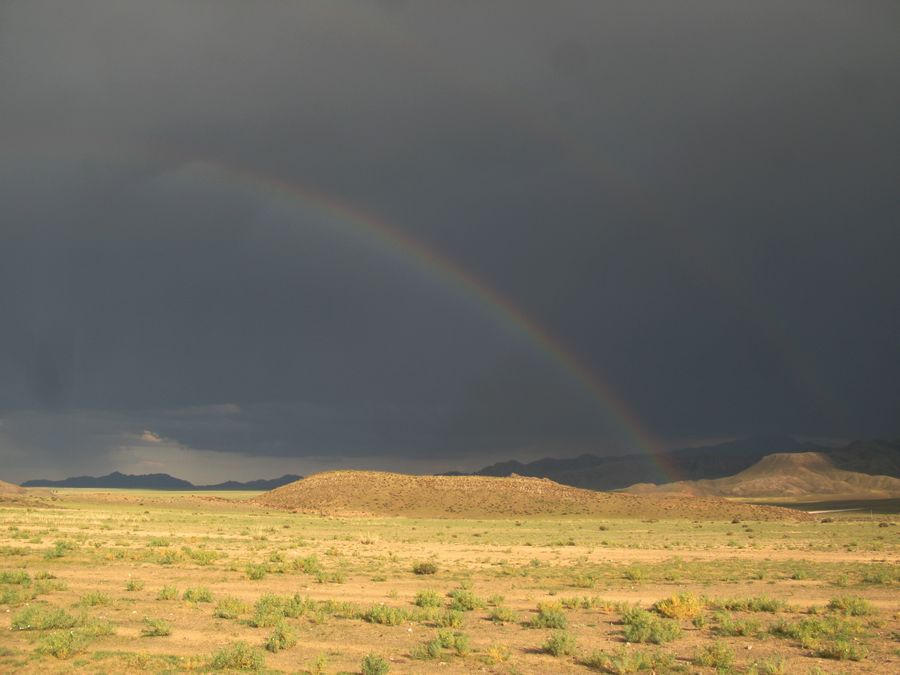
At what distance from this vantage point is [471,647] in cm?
1809

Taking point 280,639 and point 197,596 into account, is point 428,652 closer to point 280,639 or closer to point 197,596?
point 280,639

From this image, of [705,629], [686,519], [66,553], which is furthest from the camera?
[686,519]

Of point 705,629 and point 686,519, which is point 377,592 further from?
point 686,519

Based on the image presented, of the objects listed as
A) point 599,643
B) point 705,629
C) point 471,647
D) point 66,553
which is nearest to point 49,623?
point 471,647

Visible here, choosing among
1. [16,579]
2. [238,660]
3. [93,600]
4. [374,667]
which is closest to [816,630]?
[374,667]

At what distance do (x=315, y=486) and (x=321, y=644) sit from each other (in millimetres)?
121791

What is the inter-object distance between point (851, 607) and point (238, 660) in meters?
17.2

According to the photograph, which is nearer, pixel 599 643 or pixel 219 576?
pixel 599 643

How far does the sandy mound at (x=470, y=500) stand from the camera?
103 metres

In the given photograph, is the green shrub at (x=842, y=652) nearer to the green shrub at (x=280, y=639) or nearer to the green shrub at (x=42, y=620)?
the green shrub at (x=280, y=639)

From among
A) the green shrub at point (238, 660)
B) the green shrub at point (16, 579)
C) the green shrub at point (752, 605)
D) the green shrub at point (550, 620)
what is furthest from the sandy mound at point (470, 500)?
the green shrub at point (238, 660)

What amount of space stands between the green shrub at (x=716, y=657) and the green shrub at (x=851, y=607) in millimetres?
7860

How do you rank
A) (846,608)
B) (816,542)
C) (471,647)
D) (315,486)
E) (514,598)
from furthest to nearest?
1. (315,486)
2. (816,542)
3. (514,598)
4. (846,608)
5. (471,647)

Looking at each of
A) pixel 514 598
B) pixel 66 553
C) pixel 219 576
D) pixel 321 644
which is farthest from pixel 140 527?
pixel 321 644
